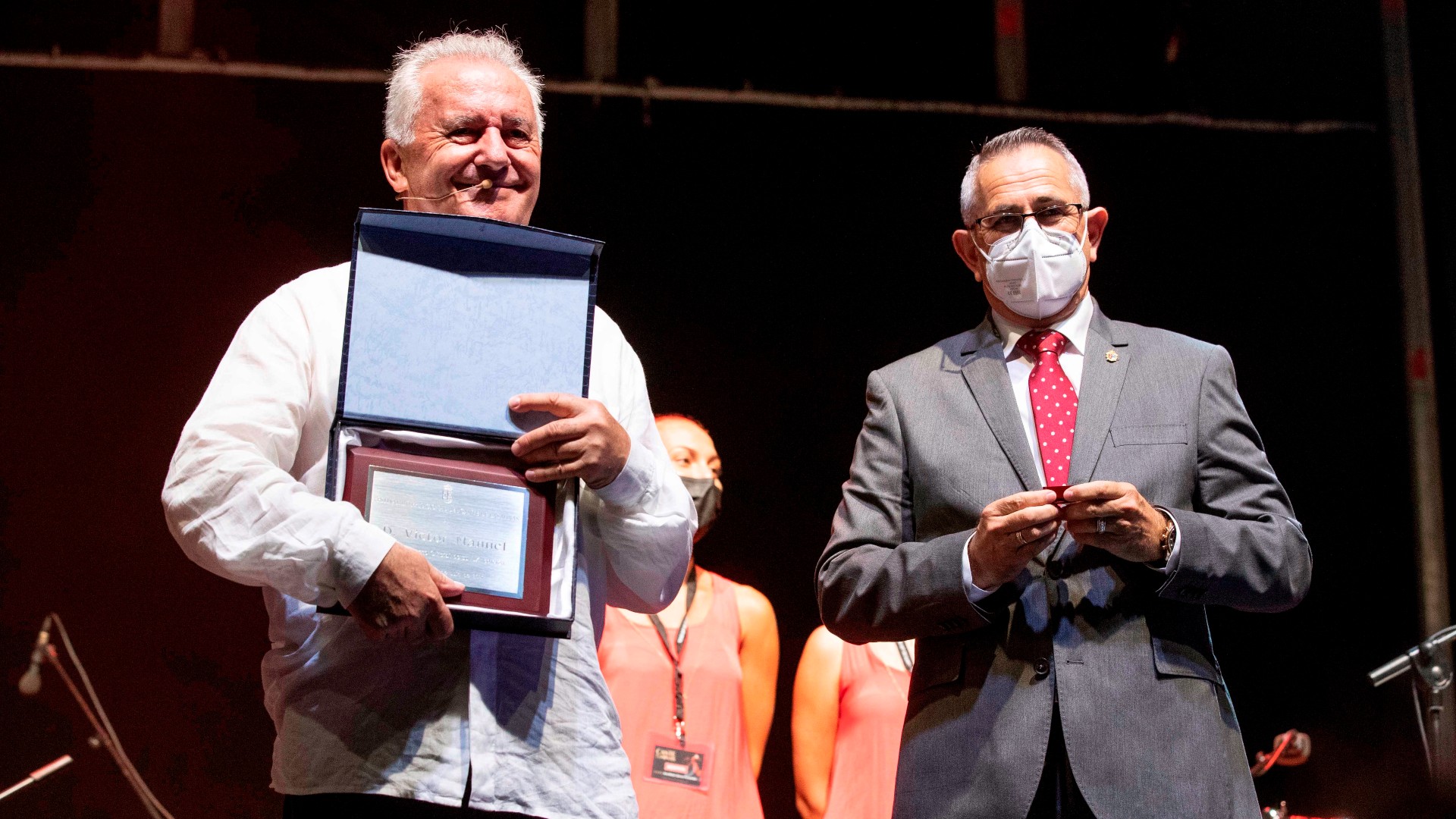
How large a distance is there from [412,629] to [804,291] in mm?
2987

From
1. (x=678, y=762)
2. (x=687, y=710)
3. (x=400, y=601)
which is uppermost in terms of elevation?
(x=400, y=601)

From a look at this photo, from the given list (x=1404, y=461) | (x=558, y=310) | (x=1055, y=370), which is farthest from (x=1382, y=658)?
(x=558, y=310)

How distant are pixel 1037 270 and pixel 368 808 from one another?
1.23 meters

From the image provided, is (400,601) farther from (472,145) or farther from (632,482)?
(472,145)

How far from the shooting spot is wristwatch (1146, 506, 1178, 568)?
163cm

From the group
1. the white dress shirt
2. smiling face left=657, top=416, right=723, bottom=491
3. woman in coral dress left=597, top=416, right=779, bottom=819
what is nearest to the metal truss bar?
smiling face left=657, top=416, right=723, bottom=491

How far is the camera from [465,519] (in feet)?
4.82

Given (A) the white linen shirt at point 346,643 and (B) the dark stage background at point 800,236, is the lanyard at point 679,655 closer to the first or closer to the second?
(B) the dark stage background at point 800,236

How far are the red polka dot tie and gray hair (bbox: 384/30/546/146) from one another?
2.80ft

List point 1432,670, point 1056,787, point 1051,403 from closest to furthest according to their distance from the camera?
point 1056,787 → point 1051,403 → point 1432,670

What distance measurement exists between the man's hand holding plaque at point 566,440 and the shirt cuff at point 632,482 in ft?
0.17

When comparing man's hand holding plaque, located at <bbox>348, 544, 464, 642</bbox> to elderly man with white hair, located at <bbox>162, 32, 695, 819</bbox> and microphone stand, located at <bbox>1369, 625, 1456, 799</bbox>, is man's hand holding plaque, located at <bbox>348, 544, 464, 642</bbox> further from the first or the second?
microphone stand, located at <bbox>1369, 625, 1456, 799</bbox>

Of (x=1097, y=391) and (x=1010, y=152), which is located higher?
(x=1010, y=152)

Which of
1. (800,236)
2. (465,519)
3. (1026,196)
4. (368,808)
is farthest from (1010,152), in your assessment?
(800,236)
